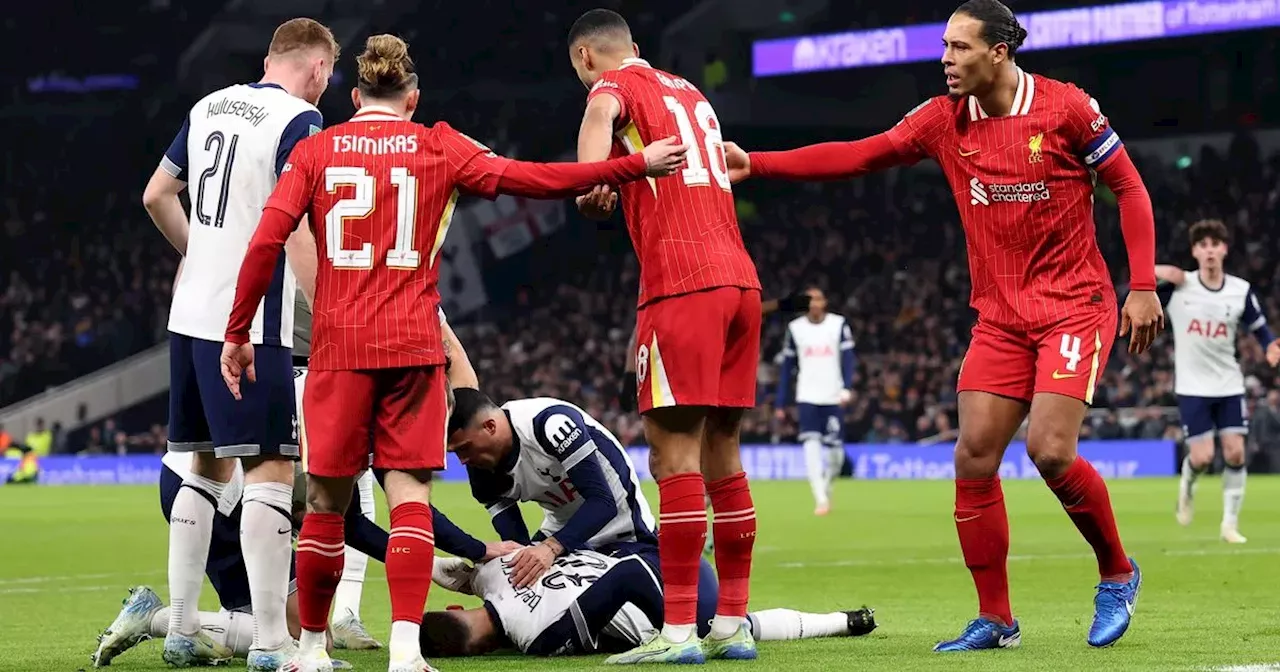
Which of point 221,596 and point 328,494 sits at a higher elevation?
point 328,494

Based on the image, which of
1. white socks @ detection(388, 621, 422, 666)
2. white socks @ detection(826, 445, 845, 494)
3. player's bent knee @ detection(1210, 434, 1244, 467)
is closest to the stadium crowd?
white socks @ detection(826, 445, 845, 494)

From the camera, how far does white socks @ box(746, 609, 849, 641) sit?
23.4ft

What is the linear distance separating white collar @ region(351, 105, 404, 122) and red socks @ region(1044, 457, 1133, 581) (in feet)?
9.27

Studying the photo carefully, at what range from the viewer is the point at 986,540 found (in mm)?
6652

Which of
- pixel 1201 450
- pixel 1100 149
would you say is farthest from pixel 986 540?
pixel 1201 450

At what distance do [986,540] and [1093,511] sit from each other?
429 mm

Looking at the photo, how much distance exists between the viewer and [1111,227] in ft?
119

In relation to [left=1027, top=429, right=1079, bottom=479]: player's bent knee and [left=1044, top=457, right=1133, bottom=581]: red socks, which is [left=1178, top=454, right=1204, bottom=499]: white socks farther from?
[left=1027, top=429, right=1079, bottom=479]: player's bent knee

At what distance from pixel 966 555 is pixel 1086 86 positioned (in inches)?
1363

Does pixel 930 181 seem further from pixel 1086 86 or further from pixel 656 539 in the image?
pixel 656 539

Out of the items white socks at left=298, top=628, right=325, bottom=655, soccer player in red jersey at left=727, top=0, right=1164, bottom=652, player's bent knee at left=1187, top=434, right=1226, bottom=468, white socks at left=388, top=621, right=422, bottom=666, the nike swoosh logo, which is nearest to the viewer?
white socks at left=388, top=621, right=422, bottom=666

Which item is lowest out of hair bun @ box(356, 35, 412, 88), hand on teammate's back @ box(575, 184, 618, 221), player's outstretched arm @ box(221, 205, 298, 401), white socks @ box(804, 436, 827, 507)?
white socks @ box(804, 436, 827, 507)

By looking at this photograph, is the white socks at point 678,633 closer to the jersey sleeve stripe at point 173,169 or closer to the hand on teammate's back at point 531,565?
the hand on teammate's back at point 531,565

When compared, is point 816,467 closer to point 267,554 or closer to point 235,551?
point 235,551
